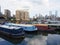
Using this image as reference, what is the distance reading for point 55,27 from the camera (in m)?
40.8

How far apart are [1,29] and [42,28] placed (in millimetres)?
14129

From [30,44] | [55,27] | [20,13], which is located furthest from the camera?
[20,13]

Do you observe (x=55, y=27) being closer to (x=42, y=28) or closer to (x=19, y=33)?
(x=42, y=28)

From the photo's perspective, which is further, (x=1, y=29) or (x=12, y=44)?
(x=1, y=29)

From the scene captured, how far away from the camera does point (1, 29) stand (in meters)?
31.9

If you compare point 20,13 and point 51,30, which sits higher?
point 20,13

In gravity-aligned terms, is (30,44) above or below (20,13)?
below

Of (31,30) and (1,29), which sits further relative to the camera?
(31,30)

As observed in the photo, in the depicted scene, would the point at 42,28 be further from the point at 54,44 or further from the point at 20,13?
the point at 20,13

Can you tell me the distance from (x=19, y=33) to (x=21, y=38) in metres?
1.15

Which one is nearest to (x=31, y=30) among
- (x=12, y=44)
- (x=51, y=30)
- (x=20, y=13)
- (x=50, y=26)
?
(x=51, y=30)

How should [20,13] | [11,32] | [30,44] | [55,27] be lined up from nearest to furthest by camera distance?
[30,44] → [11,32] → [55,27] → [20,13]

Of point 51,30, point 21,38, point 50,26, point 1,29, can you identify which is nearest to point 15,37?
point 21,38

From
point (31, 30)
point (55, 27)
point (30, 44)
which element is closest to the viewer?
point (30, 44)
